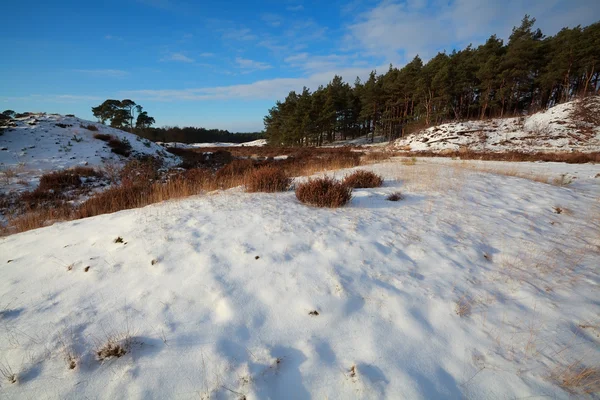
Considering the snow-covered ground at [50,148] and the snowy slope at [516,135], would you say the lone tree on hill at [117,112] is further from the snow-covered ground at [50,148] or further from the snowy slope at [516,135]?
the snowy slope at [516,135]

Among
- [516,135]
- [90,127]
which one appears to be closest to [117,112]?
[90,127]

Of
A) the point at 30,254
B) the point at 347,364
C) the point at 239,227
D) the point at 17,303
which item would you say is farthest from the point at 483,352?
the point at 30,254

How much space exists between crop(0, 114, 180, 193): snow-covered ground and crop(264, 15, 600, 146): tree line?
25.7m

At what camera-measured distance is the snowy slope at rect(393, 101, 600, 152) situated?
17.4m

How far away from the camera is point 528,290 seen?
256 cm

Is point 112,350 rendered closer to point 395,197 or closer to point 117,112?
point 395,197

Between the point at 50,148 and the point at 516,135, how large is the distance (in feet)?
109

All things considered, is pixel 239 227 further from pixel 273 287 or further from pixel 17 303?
pixel 17 303

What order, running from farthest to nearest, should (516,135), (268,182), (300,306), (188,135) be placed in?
1. (188,135)
2. (516,135)
3. (268,182)
4. (300,306)

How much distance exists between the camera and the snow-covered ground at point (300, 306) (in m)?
1.70

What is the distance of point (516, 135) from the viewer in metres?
20.6

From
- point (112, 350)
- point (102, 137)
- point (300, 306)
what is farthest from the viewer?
point (102, 137)

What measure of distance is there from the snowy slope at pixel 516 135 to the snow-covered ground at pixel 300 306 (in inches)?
767

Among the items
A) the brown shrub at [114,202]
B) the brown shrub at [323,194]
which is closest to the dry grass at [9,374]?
the brown shrub at [323,194]
